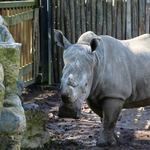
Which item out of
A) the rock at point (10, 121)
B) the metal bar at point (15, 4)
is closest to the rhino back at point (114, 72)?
the rock at point (10, 121)

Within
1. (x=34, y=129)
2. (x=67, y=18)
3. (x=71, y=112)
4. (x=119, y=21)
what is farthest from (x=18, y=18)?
(x=71, y=112)

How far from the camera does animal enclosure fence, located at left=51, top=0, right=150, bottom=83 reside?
770 cm

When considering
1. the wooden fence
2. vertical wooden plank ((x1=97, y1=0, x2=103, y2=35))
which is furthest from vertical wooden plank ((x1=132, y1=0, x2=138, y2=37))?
the wooden fence

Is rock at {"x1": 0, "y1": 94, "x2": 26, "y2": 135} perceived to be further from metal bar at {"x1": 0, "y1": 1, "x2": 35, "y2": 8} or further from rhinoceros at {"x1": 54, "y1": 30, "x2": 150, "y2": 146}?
metal bar at {"x1": 0, "y1": 1, "x2": 35, "y2": 8}

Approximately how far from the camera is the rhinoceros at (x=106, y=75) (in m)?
3.59

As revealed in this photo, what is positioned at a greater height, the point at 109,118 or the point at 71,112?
the point at 71,112

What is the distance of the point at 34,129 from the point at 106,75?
1169mm

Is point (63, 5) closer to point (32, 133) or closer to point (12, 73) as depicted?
point (32, 133)

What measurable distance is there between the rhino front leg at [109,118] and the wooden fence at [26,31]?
2.78m

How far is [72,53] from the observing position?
149 inches

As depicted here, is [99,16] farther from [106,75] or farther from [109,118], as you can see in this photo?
[109,118]

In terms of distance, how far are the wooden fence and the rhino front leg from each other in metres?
2.78

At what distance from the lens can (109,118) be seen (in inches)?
165

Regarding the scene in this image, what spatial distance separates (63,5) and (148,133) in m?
4.15
